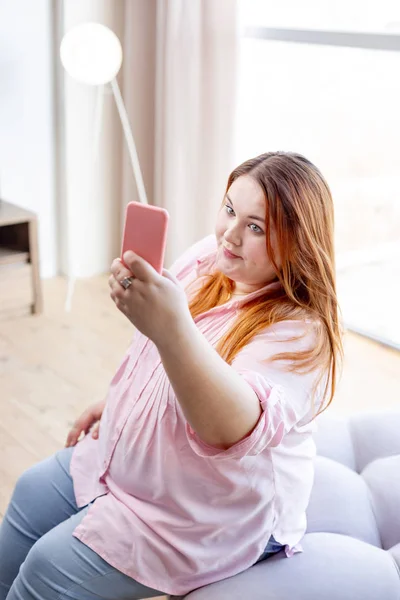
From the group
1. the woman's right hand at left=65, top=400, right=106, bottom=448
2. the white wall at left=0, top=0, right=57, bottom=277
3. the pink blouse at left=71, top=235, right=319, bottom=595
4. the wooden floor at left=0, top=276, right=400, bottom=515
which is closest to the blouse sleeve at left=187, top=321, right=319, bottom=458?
the pink blouse at left=71, top=235, right=319, bottom=595

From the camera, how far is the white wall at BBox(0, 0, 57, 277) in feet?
10.1

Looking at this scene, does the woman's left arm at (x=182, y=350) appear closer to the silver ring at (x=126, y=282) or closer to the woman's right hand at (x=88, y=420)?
the silver ring at (x=126, y=282)

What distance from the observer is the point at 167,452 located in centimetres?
115

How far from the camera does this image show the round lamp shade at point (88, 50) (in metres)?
2.79

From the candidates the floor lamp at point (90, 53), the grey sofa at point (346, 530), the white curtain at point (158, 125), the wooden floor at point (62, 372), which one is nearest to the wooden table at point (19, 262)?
the wooden floor at point (62, 372)

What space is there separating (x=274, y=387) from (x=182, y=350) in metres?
0.17

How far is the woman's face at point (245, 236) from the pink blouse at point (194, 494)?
0.23 ft

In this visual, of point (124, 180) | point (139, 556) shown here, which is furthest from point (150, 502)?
point (124, 180)

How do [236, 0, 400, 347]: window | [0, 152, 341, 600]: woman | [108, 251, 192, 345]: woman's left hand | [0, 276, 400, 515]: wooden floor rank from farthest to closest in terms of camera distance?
[236, 0, 400, 347]: window < [0, 276, 400, 515]: wooden floor < [0, 152, 341, 600]: woman < [108, 251, 192, 345]: woman's left hand

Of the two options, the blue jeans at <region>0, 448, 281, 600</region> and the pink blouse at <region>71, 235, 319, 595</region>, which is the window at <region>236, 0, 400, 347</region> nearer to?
the pink blouse at <region>71, 235, 319, 595</region>

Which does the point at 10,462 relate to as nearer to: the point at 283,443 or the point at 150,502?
the point at 150,502

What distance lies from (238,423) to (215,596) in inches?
13.5

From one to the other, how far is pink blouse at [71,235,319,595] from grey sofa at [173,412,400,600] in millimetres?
39

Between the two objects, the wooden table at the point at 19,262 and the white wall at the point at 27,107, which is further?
the white wall at the point at 27,107
